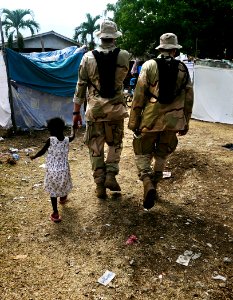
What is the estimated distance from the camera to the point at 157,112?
10.9ft

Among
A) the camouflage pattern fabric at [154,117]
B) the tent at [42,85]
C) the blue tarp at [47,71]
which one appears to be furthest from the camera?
the tent at [42,85]

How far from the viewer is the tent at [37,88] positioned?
22.4 feet

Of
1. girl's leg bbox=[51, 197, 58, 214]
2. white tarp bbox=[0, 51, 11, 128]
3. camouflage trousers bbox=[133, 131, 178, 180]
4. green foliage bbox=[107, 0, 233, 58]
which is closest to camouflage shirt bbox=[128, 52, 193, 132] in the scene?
camouflage trousers bbox=[133, 131, 178, 180]

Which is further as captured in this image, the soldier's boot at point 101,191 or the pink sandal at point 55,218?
the soldier's boot at point 101,191

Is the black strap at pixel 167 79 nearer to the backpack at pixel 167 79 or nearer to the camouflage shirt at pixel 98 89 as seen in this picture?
the backpack at pixel 167 79

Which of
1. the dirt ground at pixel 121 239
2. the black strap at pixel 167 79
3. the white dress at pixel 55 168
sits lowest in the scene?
the dirt ground at pixel 121 239

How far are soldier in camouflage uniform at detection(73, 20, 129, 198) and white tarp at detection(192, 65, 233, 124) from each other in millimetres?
6058

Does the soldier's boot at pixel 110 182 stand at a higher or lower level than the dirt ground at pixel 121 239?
higher

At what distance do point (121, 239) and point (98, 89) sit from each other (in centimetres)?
161

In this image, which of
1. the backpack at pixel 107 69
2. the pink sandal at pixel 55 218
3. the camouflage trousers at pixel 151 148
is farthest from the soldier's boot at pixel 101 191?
the backpack at pixel 107 69

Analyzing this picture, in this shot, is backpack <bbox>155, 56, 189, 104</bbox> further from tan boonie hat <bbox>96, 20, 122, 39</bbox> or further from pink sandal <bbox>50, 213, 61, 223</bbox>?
pink sandal <bbox>50, 213, 61, 223</bbox>

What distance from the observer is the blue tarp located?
674 centimetres

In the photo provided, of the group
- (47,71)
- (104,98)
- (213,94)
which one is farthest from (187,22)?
(104,98)

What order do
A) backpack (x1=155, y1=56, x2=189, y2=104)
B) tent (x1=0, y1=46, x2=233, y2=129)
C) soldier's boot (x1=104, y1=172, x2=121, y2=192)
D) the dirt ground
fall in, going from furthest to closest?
tent (x1=0, y1=46, x2=233, y2=129)
soldier's boot (x1=104, y1=172, x2=121, y2=192)
backpack (x1=155, y1=56, x2=189, y2=104)
the dirt ground
